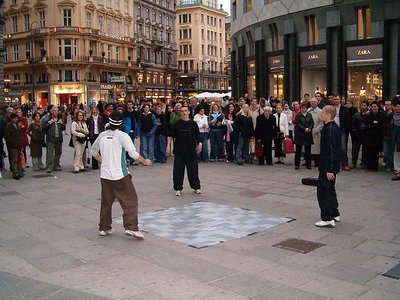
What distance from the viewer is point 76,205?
10.4 m

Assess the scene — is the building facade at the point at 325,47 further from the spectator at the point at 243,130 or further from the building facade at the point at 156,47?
the building facade at the point at 156,47

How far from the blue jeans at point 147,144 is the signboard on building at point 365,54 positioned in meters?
16.3

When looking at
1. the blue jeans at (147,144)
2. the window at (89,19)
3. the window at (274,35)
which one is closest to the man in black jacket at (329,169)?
the blue jeans at (147,144)

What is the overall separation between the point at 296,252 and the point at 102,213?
3.03 meters

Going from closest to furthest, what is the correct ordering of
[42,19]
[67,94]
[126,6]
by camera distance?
[42,19], [67,94], [126,6]

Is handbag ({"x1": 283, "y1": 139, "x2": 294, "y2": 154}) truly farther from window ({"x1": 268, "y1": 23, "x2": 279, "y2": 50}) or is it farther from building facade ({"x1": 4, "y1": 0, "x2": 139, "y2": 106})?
building facade ({"x1": 4, "y1": 0, "x2": 139, "y2": 106})

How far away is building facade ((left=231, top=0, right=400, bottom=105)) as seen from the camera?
27281 mm

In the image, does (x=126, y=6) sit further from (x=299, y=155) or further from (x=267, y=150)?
(x=299, y=155)

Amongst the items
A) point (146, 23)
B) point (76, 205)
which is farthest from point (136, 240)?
point (146, 23)

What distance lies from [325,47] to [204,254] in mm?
25591

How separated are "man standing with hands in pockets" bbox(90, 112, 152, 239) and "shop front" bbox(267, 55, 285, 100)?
88.8 ft

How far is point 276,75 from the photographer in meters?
35.1

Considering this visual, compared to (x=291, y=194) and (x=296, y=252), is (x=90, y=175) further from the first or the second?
(x=296, y=252)

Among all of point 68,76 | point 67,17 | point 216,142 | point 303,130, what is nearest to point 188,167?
point 303,130
